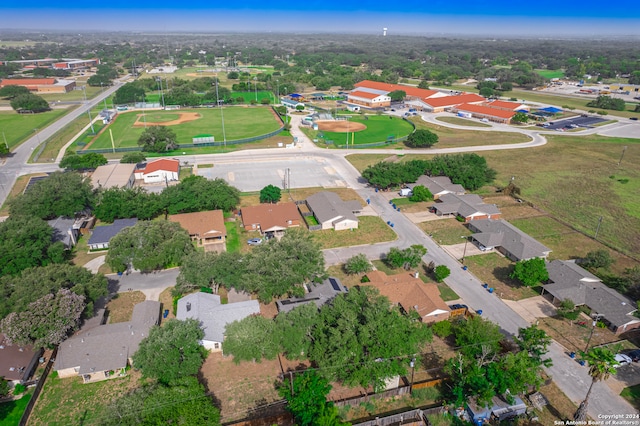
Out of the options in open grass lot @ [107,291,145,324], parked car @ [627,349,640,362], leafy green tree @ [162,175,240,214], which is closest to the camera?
parked car @ [627,349,640,362]

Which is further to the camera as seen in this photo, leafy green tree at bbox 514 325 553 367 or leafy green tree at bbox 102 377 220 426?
leafy green tree at bbox 514 325 553 367

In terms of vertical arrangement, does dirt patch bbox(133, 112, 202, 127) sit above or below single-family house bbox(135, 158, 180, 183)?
above

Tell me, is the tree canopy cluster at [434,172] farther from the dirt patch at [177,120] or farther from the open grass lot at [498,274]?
the dirt patch at [177,120]

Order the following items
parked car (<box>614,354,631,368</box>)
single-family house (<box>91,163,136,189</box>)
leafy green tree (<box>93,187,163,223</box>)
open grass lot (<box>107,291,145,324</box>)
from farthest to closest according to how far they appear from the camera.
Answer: single-family house (<box>91,163,136,189</box>) → leafy green tree (<box>93,187,163,223</box>) → open grass lot (<box>107,291,145,324</box>) → parked car (<box>614,354,631,368</box>)

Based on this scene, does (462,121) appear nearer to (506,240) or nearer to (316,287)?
(506,240)

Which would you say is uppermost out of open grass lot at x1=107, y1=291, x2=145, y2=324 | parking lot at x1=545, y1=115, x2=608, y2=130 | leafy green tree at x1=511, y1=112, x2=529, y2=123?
leafy green tree at x1=511, y1=112, x2=529, y2=123

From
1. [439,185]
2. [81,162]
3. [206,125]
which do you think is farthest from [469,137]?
[81,162]

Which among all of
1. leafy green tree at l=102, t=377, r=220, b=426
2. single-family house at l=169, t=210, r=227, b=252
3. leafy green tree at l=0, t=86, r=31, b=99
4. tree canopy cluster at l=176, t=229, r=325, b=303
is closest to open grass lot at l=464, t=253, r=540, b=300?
tree canopy cluster at l=176, t=229, r=325, b=303

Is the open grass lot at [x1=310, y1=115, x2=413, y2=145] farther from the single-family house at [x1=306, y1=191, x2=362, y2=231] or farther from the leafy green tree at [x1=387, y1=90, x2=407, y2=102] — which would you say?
the single-family house at [x1=306, y1=191, x2=362, y2=231]

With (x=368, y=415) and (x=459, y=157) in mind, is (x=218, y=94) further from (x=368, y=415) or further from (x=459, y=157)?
(x=368, y=415)

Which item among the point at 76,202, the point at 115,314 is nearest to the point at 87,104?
the point at 76,202
